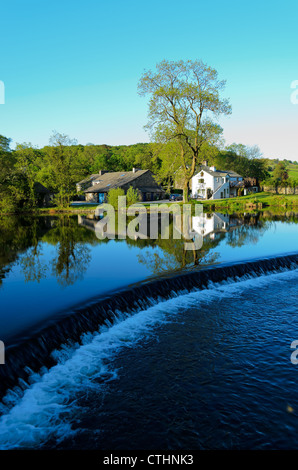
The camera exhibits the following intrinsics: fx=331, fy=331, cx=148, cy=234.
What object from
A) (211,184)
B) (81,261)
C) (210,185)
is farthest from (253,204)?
(81,261)

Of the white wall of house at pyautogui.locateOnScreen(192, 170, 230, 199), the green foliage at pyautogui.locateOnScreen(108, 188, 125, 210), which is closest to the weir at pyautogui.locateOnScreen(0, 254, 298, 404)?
the green foliage at pyautogui.locateOnScreen(108, 188, 125, 210)

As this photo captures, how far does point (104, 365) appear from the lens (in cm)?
886

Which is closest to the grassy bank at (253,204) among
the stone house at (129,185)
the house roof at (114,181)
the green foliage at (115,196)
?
the green foliage at (115,196)

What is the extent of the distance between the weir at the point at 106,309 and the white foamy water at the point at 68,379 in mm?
253

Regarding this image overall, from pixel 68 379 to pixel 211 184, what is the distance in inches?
2634

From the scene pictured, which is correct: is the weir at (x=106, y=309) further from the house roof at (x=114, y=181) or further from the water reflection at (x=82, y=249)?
the house roof at (x=114, y=181)

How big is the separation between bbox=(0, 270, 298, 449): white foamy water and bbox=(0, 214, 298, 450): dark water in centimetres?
2

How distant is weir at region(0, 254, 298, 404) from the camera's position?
8.16 m

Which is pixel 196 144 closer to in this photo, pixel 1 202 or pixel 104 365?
pixel 1 202

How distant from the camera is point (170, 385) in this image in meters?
7.81

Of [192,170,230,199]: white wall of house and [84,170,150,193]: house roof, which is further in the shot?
[192,170,230,199]: white wall of house

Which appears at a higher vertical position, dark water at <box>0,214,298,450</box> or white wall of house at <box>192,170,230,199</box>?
white wall of house at <box>192,170,230,199</box>

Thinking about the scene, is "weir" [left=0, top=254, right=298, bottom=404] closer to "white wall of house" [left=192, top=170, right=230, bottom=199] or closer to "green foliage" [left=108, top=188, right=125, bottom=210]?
"green foliage" [left=108, top=188, right=125, bottom=210]

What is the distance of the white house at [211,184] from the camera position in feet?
235
